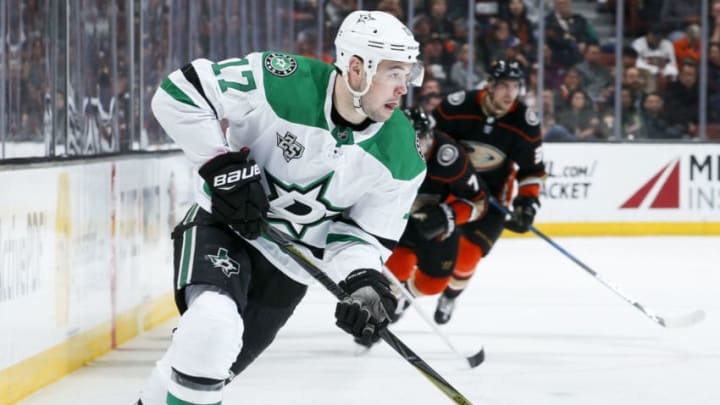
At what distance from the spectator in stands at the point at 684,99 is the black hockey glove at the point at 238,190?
8027 millimetres

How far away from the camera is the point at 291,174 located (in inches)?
117

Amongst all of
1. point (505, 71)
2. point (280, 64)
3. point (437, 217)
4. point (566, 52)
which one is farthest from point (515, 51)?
point (280, 64)

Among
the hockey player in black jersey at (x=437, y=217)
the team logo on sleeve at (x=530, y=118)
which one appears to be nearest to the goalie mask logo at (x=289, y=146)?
the hockey player in black jersey at (x=437, y=217)

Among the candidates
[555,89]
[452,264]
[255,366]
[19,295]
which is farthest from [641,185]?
[19,295]

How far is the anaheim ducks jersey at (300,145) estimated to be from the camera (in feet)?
9.61

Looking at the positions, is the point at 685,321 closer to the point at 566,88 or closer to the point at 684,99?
the point at 566,88

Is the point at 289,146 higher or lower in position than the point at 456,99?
higher

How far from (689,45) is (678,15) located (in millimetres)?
291

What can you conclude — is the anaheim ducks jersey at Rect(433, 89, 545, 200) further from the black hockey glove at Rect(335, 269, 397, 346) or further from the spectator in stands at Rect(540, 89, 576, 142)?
the spectator in stands at Rect(540, 89, 576, 142)

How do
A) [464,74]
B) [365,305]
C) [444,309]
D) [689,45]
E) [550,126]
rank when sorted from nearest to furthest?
[365,305], [444,309], [550,126], [464,74], [689,45]

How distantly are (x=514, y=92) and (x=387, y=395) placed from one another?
66.0 inches

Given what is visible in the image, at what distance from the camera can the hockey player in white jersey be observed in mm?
Answer: 2838

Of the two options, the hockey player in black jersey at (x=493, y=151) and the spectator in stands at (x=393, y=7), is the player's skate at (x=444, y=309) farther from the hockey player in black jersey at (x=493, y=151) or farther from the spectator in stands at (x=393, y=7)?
the spectator in stands at (x=393, y=7)

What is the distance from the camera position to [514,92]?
5391 millimetres
